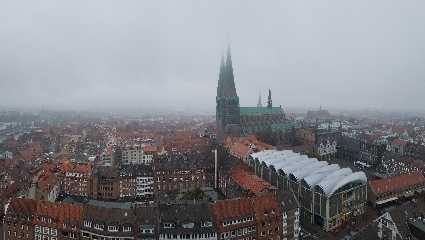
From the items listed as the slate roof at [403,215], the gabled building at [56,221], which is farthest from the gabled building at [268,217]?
the gabled building at [56,221]

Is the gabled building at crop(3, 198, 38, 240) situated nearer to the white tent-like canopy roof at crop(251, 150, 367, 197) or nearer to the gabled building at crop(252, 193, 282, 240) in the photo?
the gabled building at crop(252, 193, 282, 240)

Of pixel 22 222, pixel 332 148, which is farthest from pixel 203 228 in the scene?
pixel 332 148

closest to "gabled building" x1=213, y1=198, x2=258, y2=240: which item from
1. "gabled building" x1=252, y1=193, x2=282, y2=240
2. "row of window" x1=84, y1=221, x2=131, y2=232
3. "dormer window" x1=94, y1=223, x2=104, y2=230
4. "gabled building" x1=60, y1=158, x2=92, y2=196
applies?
"gabled building" x1=252, y1=193, x2=282, y2=240

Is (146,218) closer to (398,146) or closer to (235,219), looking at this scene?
(235,219)

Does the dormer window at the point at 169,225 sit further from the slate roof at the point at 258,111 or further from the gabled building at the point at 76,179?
the slate roof at the point at 258,111

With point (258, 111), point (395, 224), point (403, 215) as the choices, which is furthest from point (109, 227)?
point (258, 111)
